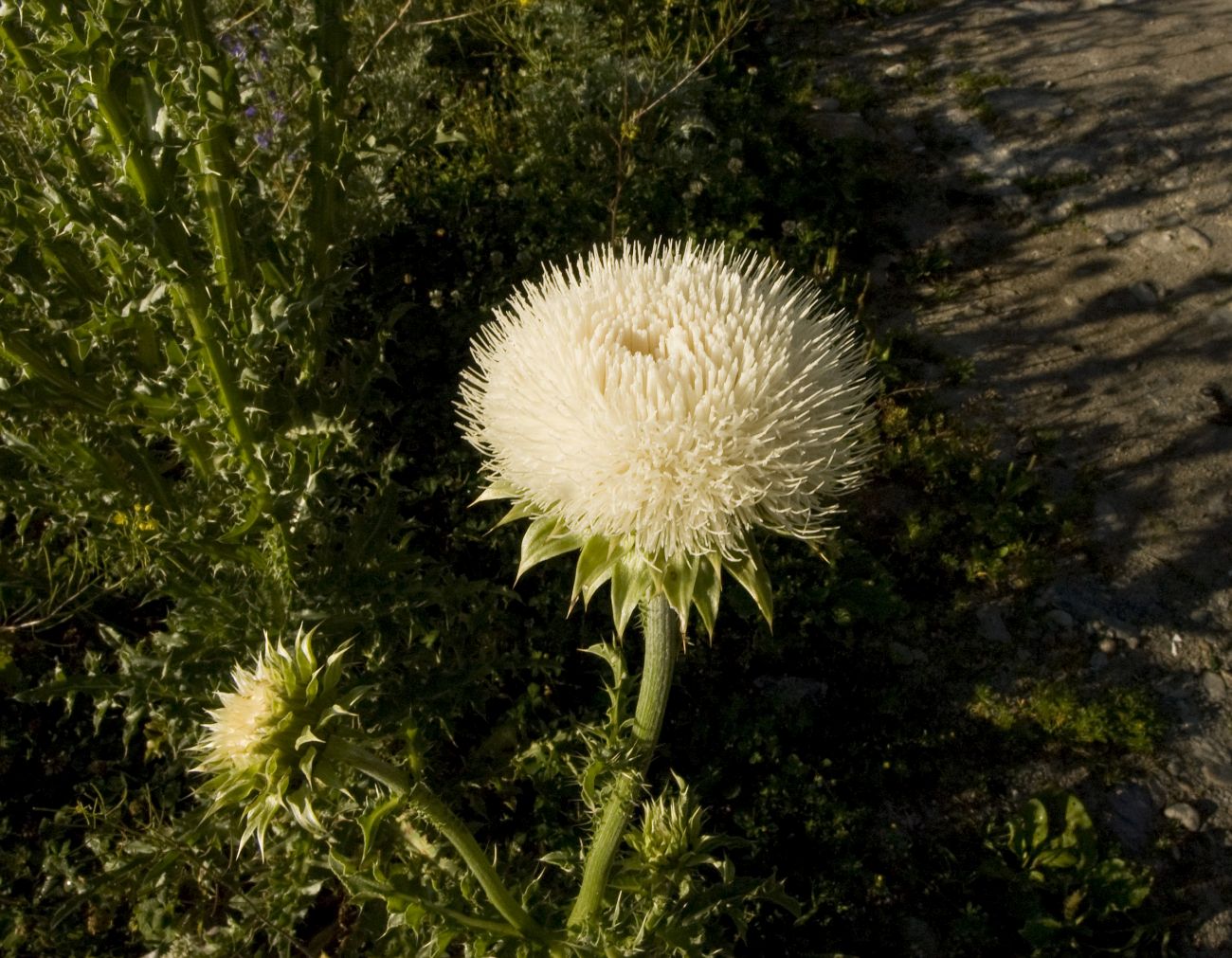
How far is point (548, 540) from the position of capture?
228cm

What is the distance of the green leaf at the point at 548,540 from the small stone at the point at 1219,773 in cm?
319

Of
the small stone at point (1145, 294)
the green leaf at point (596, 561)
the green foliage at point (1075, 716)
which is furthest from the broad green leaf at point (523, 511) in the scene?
the small stone at point (1145, 294)

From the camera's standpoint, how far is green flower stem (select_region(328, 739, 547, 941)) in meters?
1.89

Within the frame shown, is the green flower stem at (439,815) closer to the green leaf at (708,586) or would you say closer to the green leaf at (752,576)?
the green leaf at (708,586)

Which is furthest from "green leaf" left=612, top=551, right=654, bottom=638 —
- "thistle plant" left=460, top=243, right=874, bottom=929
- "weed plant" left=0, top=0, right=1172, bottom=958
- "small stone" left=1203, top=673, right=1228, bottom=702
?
"small stone" left=1203, top=673, right=1228, bottom=702

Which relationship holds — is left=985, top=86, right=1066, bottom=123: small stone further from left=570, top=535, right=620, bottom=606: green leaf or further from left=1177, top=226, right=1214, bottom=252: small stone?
left=570, top=535, right=620, bottom=606: green leaf

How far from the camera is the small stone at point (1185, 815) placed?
3.63 m

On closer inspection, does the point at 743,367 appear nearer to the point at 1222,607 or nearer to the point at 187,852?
the point at 187,852

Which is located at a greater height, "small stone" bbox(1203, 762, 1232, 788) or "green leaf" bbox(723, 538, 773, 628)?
"green leaf" bbox(723, 538, 773, 628)

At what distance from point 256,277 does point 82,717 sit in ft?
6.15

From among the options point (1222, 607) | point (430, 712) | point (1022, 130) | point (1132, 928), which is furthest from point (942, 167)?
point (430, 712)

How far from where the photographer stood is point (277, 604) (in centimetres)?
270

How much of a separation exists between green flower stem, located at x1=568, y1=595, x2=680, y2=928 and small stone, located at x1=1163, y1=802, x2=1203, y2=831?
268 cm

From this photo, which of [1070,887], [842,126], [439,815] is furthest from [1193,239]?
[439,815]
